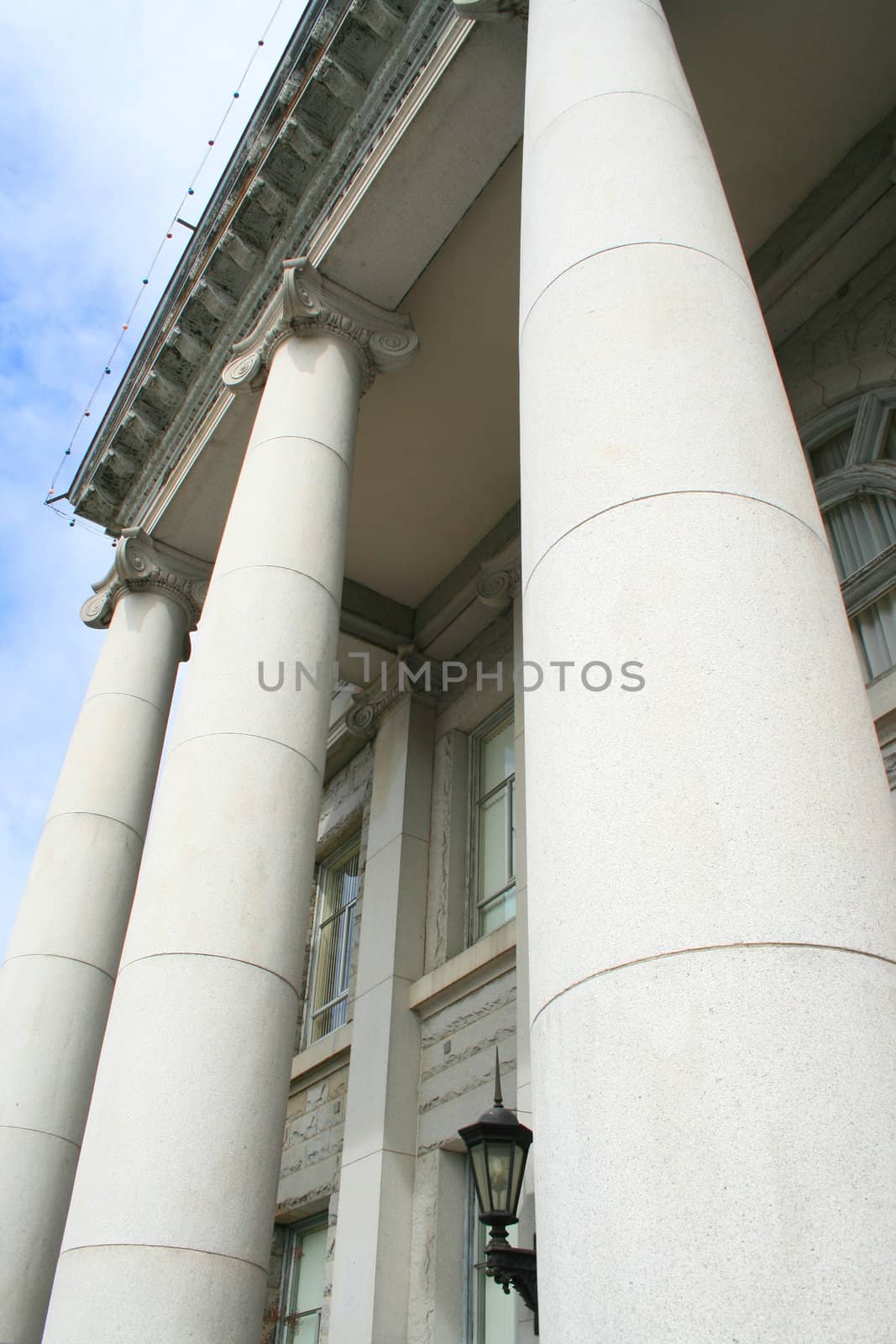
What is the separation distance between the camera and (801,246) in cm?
1134

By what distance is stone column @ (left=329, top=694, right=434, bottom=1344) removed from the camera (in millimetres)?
11445

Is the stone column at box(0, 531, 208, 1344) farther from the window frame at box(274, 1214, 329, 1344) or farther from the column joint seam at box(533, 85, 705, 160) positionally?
the column joint seam at box(533, 85, 705, 160)

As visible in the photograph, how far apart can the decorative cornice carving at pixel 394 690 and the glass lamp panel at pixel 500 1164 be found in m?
9.27

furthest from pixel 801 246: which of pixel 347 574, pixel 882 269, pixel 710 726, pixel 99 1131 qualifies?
pixel 99 1131

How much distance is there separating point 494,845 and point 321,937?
4.10 metres

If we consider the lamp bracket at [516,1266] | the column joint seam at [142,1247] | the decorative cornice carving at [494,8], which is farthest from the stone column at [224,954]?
the decorative cornice carving at [494,8]

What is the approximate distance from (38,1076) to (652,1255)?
8704 millimetres

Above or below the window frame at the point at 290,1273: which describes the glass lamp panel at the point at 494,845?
above

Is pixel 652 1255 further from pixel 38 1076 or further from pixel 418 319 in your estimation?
pixel 418 319

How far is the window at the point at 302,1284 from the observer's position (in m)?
13.2

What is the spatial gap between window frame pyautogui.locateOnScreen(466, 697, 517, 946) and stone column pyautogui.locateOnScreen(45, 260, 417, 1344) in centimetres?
562

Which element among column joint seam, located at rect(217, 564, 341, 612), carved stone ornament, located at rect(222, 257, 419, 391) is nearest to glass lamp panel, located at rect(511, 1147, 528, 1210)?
column joint seam, located at rect(217, 564, 341, 612)

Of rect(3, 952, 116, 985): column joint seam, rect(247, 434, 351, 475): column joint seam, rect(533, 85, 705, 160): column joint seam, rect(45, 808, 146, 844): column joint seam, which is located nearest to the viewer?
rect(533, 85, 705, 160): column joint seam

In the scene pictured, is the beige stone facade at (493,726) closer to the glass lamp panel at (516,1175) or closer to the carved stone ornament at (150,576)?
the carved stone ornament at (150,576)
